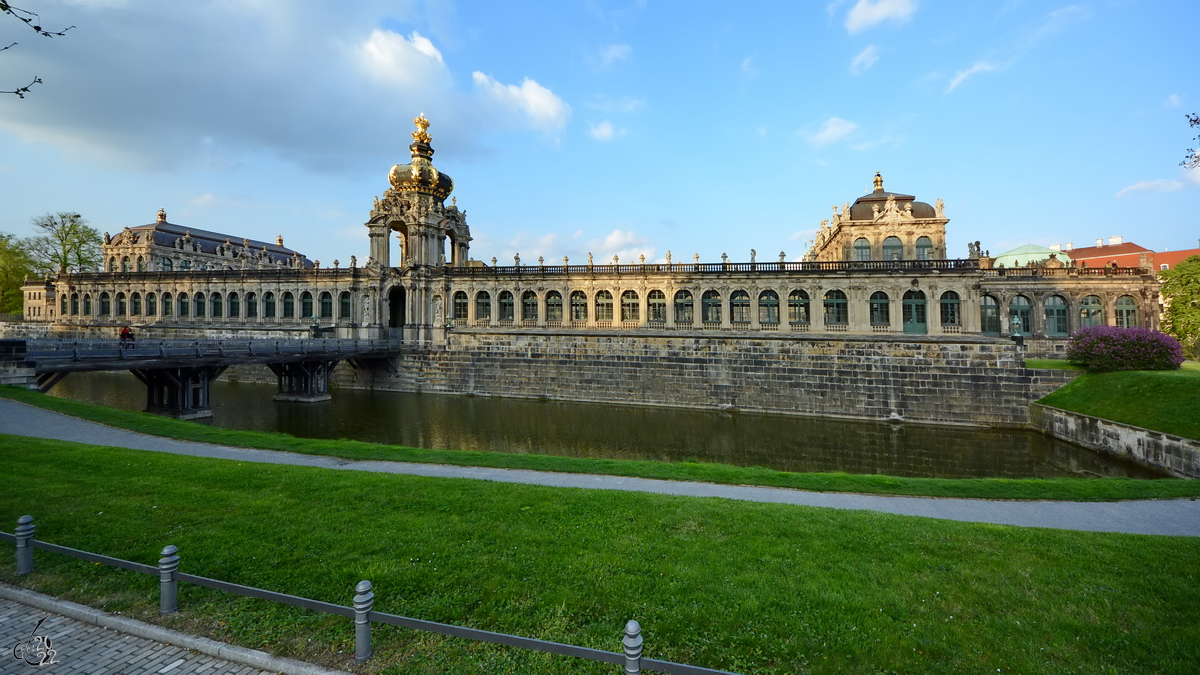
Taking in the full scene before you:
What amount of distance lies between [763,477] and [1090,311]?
40980 mm

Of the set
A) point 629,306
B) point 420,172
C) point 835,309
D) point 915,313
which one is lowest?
point 915,313

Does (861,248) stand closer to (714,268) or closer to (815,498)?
(714,268)

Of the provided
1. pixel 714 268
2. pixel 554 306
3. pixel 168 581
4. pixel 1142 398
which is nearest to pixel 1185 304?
pixel 1142 398

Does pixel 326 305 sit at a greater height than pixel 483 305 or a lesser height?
greater

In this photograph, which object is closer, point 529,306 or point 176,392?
point 176,392

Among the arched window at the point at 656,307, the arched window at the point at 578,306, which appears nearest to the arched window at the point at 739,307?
the arched window at the point at 656,307

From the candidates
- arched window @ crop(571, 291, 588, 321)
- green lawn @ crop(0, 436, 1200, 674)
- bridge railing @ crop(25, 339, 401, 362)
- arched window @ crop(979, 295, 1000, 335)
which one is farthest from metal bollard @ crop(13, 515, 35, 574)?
arched window @ crop(979, 295, 1000, 335)

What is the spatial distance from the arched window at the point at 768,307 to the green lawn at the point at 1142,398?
1480cm

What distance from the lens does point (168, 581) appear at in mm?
5180

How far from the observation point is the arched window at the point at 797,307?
34500 mm

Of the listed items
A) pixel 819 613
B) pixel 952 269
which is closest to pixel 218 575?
pixel 819 613

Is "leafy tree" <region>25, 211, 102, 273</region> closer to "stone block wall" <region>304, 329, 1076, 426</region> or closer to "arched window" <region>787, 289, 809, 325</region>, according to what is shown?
"stone block wall" <region>304, 329, 1076, 426</region>

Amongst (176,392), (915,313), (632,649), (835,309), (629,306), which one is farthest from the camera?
(629,306)

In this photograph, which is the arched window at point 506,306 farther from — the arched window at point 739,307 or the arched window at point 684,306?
the arched window at point 739,307
